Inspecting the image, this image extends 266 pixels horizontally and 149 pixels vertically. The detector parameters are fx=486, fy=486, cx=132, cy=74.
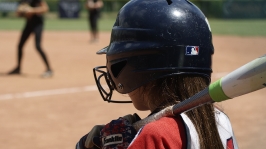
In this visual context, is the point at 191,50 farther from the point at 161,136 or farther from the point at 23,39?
the point at 23,39

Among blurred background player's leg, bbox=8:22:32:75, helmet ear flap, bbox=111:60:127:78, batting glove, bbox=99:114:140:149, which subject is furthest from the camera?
blurred background player's leg, bbox=8:22:32:75

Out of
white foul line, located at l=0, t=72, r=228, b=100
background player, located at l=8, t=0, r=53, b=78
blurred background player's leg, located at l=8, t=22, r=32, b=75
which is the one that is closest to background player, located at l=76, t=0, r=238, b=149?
white foul line, located at l=0, t=72, r=228, b=100

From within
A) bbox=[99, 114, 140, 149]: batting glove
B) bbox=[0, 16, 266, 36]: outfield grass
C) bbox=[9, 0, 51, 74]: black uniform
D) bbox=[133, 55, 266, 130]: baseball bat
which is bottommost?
bbox=[0, 16, 266, 36]: outfield grass

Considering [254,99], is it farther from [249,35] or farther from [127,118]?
[249,35]

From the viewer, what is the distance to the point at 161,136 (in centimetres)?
169

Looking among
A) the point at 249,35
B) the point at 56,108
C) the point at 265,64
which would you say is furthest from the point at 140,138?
the point at 249,35

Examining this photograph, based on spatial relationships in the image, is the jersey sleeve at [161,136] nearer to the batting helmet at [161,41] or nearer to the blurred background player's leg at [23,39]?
the batting helmet at [161,41]

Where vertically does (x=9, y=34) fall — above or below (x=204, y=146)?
below

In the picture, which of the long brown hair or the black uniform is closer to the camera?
the long brown hair

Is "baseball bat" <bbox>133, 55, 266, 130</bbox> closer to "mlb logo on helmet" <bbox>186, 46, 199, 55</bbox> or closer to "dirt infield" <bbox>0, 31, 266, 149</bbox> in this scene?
"mlb logo on helmet" <bbox>186, 46, 199, 55</bbox>

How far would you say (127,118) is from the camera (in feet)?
6.57

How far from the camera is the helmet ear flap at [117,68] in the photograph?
6.77 feet

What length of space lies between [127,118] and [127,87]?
14cm

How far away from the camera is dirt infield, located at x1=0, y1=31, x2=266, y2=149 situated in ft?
20.1
